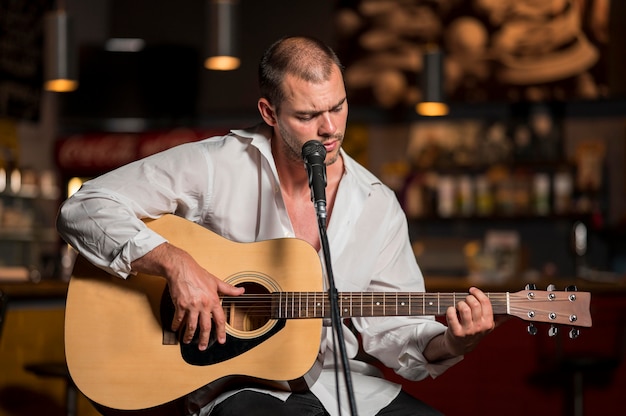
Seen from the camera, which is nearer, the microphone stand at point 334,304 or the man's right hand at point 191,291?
the microphone stand at point 334,304

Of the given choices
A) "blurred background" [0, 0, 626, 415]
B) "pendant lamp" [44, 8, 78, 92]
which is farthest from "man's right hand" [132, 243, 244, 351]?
"blurred background" [0, 0, 626, 415]

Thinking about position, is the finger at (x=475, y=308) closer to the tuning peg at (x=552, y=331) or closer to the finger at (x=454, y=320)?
the finger at (x=454, y=320)

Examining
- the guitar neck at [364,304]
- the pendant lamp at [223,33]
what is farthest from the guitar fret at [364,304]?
the pendant lamp at [223,33]

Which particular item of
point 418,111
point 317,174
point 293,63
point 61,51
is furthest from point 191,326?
point 418,111

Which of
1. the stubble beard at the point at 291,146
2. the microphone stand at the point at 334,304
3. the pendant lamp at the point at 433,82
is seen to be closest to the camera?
the microphone stand at the point at 334,304

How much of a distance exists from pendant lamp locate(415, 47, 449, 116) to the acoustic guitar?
11.5ft

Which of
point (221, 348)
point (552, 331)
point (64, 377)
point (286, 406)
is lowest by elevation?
point (64, 377)

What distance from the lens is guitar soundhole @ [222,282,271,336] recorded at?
218 centimetres

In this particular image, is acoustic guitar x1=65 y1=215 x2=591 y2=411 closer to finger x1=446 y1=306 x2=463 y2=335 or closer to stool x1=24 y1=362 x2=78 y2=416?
finger x1=446 y1=306 x2=463 y2=335

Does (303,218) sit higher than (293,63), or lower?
lower

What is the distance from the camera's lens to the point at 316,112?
7.50 feet

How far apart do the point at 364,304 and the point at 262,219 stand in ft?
1.44

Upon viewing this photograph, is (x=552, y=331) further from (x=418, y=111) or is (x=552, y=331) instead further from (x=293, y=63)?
(x=418, y=111)

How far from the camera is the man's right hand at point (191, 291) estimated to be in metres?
2.10
